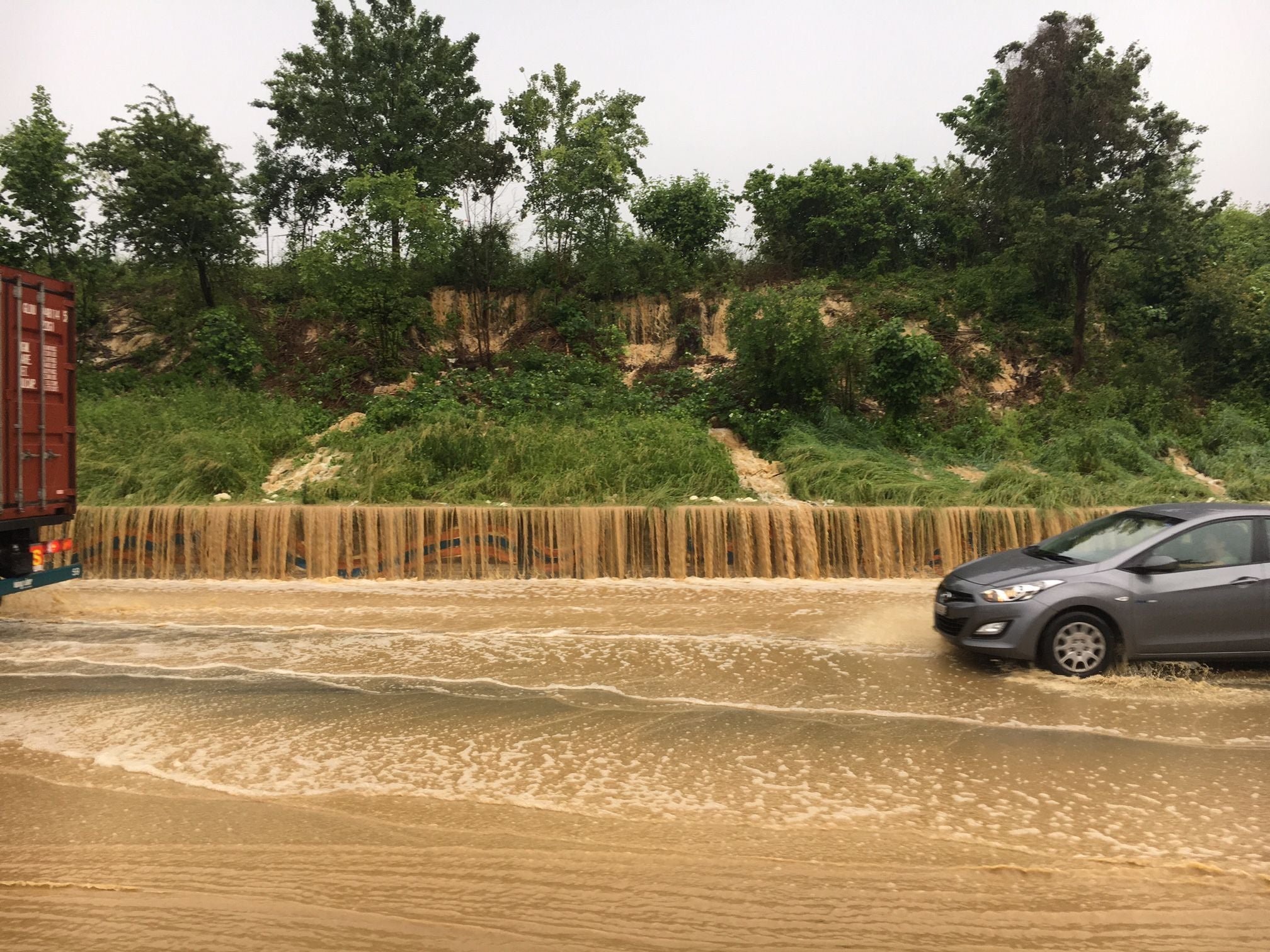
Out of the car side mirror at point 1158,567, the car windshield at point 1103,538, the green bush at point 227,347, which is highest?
the green bush at point 227,347

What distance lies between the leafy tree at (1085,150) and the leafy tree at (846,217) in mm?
4812

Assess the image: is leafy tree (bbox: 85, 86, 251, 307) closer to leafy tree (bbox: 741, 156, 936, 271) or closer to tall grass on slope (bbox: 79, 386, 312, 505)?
tall grass on slope (bbox: 79, 386, 312, 505)

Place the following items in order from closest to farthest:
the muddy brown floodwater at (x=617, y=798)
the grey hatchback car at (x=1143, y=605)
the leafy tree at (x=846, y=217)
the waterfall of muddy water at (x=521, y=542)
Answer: the muddy brown floodwater at (x=617, y=798) → the grey hatchback car at (x=1143, y=605) → the waterfall of muddy water at (x=521, y=542) → the leafy tree at (x=846, y=217)

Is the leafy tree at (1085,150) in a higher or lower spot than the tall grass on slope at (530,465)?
higher

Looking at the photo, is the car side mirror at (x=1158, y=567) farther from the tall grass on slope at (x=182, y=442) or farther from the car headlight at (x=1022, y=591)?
the tall grass on slope at (x=182, y=442)

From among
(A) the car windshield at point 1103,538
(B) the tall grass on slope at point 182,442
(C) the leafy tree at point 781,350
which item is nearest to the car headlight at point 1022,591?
(A) the car windshield at point 1103,538

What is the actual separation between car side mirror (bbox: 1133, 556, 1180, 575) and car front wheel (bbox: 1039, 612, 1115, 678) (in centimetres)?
52

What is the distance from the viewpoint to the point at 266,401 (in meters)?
19.3

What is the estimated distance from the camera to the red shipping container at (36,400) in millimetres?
7535

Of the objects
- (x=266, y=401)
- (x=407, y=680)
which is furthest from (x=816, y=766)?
(x=266, y=401)

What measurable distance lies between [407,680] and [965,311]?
19.9 m

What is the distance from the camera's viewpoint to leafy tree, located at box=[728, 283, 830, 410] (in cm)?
1769

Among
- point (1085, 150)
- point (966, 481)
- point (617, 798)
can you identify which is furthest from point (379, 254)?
point (617, 798)

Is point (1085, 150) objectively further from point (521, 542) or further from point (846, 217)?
point (521, 542)
